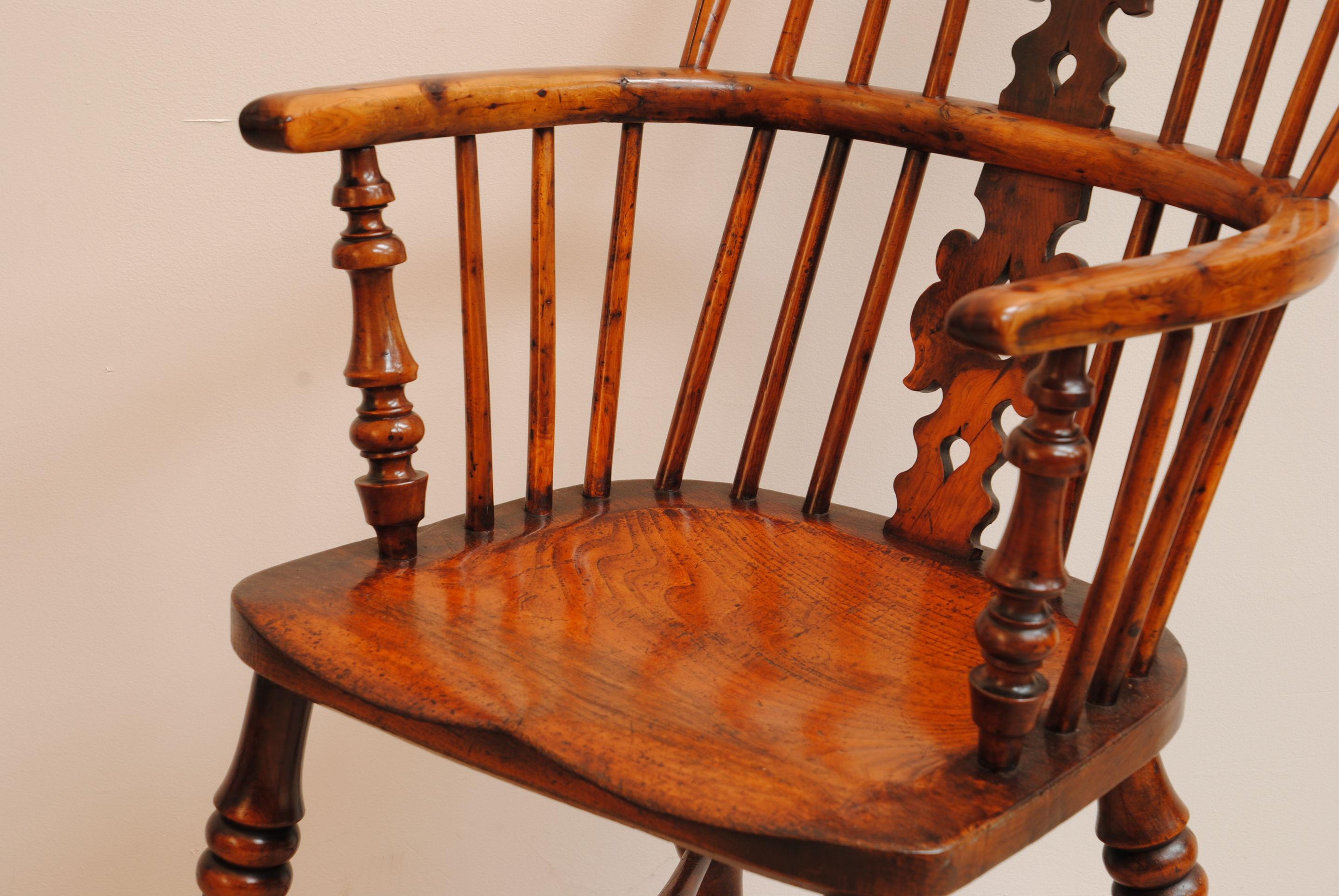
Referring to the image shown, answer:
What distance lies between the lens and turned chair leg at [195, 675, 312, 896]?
0.78 metres

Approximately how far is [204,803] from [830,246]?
2.81 ft

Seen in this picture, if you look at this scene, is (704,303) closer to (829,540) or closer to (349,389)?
(829,540)

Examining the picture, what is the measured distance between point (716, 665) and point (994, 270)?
372 mm

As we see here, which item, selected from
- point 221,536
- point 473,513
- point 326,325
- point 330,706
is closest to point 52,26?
point 326,325

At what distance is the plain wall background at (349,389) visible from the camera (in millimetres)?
1114

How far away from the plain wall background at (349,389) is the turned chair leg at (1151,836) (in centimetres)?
50

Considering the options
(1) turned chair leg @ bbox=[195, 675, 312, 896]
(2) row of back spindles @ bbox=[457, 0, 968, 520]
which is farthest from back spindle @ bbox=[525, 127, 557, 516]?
(1) turned chair leg @ bbox=[195, 675, 312, 896]

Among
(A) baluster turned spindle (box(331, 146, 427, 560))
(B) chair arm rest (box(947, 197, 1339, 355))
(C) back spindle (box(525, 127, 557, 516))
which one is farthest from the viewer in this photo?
(C) back spindle (box(525, 127, 557, 516))

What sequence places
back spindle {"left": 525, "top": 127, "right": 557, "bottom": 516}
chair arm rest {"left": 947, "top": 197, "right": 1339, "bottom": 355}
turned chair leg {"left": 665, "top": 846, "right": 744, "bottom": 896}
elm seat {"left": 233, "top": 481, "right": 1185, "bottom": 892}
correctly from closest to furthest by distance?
Result: chair arm rest {"left": 947, "top": 197, "right": 1339, "bottom": 355} → elm seat {"left": 233, "top": 481, "right": 1185, "bottom": 892} → back spindle {"left": 525, "top": 127, "right": 557, "bottom": 516} → turned chair leg {"left": 665, "top": 846, "right": 744, "bottom": 896}

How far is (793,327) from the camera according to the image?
37.9 inches

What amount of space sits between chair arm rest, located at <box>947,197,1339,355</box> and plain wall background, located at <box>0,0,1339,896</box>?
1.95 ft

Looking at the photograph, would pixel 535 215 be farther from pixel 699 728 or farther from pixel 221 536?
pixel 221 536

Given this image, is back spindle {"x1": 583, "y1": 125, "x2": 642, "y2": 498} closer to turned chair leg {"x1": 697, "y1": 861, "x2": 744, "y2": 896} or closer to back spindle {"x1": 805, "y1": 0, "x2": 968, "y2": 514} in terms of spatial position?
back spindle {"x1": 805, "y1": 0, "x2": 968, "y2": 514}

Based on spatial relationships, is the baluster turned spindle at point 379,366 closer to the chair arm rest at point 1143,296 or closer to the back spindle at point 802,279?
the back spindle at point 802,279
